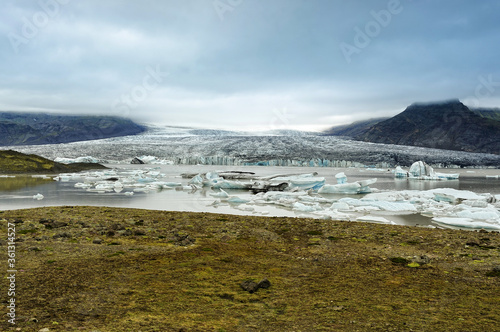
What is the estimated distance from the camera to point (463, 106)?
110938mm

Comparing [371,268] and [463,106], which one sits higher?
[463,106]

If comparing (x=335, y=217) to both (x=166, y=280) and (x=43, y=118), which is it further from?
(x=43, y=118)

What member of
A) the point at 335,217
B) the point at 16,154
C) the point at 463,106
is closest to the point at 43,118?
the point at 16,154

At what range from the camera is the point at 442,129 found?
10581 cm

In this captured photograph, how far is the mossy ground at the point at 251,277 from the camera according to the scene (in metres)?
2.74

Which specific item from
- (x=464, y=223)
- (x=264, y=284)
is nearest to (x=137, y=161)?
(x=464, y=223)

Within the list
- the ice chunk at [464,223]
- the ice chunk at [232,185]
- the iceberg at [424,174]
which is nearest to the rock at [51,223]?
the ice chunk at [464,223]

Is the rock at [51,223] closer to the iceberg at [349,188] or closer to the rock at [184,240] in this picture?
the rock at [184,240]

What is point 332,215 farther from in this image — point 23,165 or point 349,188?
point 23,165

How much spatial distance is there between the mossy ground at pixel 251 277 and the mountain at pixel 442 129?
92.8 metres

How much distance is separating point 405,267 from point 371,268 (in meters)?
0.44

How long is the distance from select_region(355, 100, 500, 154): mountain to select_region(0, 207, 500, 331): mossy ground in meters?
92.8

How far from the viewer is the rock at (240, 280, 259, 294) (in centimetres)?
341

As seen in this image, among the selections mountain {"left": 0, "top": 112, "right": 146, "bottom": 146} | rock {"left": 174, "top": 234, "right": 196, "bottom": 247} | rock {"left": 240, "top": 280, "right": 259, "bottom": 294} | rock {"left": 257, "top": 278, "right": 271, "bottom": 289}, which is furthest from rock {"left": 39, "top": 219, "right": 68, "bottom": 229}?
mountain {"left": 0, "top": 112, "right": 146, "bottom": 146}
